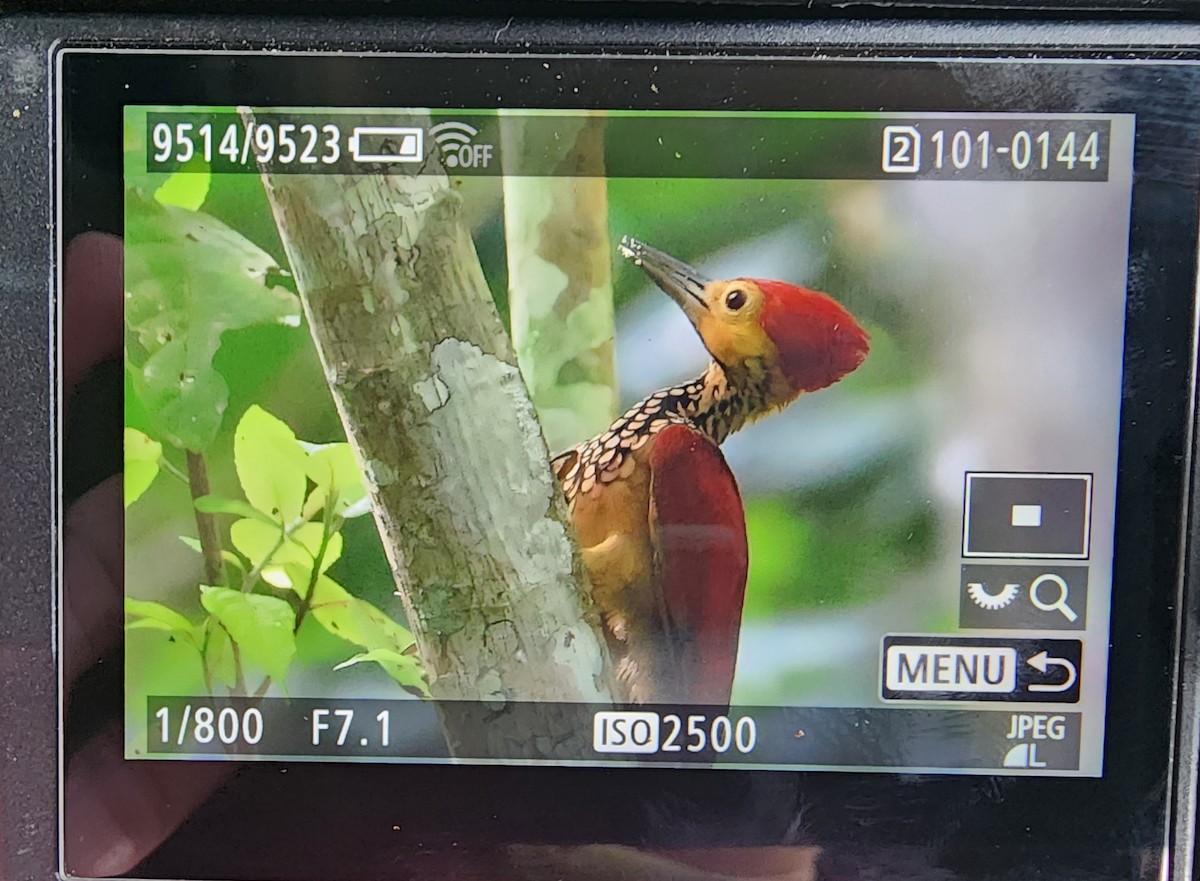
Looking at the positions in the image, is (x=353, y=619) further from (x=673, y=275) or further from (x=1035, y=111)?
(x=1035, y=111)

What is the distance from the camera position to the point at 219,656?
1.53ft

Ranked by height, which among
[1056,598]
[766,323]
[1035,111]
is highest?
[1035,111]

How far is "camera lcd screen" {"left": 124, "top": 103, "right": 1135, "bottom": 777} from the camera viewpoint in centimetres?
45

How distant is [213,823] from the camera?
18.6 inches

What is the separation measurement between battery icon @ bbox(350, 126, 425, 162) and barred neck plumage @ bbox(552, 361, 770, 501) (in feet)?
0.53

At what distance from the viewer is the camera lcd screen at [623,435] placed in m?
0.45

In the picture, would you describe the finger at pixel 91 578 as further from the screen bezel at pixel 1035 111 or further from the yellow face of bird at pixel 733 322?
the yellow face of bird at pixel 733 322

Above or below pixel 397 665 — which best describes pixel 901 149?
above

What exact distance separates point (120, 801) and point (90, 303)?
249 mm

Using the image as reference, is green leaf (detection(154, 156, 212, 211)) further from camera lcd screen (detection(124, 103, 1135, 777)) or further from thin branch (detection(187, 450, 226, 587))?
thin branch (detection(187, 450, 226, 587))

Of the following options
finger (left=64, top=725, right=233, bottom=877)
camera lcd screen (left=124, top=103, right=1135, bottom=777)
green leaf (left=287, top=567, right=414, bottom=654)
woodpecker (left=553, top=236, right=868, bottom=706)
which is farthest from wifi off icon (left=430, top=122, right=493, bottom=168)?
finger (left=64, top=725, right=233, bottom=877)

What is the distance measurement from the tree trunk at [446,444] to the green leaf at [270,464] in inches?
1.3

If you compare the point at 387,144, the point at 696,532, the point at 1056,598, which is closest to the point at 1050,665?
the point at 1056,598

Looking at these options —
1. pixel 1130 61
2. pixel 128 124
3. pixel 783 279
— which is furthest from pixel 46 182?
pixel 1130 61
